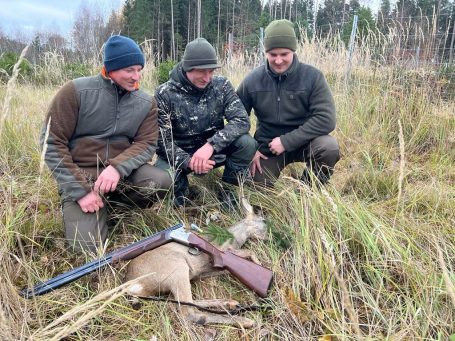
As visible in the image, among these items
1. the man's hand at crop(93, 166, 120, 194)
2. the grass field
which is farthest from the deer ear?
the man's hand at crop(93, 166, 120, 194)

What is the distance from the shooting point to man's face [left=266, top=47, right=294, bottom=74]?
10.9ft

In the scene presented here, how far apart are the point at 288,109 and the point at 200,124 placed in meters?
0.82

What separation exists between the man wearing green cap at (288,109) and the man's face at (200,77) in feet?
1.94

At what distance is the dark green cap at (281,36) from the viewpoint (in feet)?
10.6

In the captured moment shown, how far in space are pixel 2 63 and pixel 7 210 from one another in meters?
9.03

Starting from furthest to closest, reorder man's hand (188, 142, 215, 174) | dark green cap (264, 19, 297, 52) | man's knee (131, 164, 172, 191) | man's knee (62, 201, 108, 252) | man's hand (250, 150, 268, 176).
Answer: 1. man's hand (250, 150, 268, 176)
2. dark green cap (264, 19, 297, 52)
3. man's hand (188, 142, 215, 174)
4. man's knee (131, 164, 172, 191)
5. man's knee (62, 201, 108, 252)

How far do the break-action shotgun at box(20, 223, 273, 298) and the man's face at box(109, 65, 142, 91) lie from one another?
1118mm

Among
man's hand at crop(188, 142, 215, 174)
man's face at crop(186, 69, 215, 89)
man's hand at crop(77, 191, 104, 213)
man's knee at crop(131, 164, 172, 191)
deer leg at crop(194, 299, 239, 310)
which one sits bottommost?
deer leg at crop(194, 299, 239, 310)

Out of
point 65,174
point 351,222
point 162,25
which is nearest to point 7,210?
point 65,174

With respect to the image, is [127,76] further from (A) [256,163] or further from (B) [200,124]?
(A) [256,163]

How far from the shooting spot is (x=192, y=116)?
10.9ft

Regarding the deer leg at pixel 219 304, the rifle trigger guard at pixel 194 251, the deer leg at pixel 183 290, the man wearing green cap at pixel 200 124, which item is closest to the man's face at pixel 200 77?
the man wearing green cap at pixel 200 124

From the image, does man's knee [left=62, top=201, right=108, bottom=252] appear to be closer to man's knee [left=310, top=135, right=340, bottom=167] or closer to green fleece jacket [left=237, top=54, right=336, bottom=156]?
green fleece jacket [left=237, top=54, right=336, bottom=156]

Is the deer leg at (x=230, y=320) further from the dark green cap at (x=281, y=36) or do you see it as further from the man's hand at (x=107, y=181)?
the dark green cap at (x=281, y=36)
